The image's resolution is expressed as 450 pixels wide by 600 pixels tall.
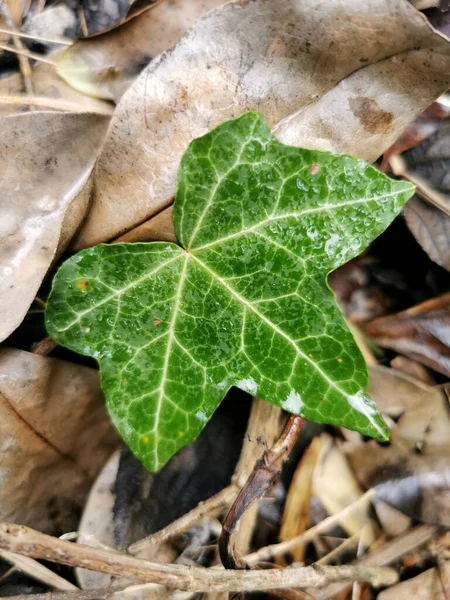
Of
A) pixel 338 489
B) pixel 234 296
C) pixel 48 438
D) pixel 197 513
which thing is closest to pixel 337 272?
pixel 234 296

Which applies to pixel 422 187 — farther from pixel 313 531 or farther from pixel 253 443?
pixel 313 531

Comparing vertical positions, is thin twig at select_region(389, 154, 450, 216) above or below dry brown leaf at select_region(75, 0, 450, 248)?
below

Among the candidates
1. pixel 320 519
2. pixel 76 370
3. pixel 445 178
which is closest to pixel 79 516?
pixel 76 370

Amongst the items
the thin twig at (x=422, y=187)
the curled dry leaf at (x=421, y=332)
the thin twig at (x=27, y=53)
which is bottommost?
the curled dry leaf at (x=421, y=332)

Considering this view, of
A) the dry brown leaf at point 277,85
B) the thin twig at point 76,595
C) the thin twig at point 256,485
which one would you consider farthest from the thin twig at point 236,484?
the dry brown leaf at point 277,85

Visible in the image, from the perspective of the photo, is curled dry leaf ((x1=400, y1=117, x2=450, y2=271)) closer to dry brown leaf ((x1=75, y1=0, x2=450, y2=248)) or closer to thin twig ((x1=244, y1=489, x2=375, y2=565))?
dry brown leaf ((x1=75, y1=0, x2=450, y2=248))

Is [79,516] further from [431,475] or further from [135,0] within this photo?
[135,0]

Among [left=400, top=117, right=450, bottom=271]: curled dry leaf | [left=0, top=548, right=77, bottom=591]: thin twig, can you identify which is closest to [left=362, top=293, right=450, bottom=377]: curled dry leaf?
[left=400, top=117, right=450, bottom=271]: curled dry leaf

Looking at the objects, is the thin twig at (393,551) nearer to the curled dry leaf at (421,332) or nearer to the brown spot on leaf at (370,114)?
the curled dry leaf at (421,332)

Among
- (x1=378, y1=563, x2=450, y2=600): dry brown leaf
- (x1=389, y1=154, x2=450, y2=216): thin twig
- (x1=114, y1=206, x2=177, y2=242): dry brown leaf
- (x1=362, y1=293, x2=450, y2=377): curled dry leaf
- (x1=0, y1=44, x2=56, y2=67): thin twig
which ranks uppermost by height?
(x1=389, y1=154, x2=450, y2=216): thin twig
